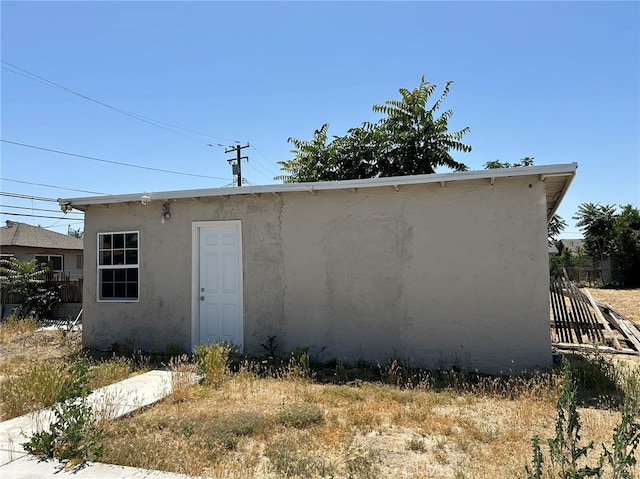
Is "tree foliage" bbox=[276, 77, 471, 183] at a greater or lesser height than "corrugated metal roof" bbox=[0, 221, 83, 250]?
greater

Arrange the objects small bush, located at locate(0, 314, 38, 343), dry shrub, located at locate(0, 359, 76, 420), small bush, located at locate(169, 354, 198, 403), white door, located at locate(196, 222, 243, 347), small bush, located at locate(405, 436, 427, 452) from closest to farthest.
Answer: small bush, located at locate(405, 436, 427, 452) < dry shrub, located at locate(0, 359, 76, 420) < small bush, located at locate(169, 354, 198, 403) < white door, located at locate(196, 222, 243, 347) < small bush, located at locate(0, 314, 38, 343)

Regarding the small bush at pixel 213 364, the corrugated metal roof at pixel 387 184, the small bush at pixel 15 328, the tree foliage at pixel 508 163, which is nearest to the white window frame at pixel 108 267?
the corrugated metal roof at pixel 387 184

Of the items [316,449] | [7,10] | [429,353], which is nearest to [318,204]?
[429,353]

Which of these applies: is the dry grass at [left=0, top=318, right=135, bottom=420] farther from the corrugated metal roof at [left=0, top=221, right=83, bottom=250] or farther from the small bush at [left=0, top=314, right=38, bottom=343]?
the corrugated metal roof at [left=0, top=221, right=83, bottom=250]

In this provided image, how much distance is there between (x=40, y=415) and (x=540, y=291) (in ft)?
23.3

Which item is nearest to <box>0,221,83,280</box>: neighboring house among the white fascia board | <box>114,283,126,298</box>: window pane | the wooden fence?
the wooden fence

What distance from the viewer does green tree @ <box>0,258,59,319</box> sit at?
1422cm

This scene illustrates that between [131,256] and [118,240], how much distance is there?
51cm

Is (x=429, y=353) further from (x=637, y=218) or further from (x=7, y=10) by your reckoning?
(x=637, y=218)

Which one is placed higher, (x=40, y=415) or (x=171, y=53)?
(x=171, y=53)

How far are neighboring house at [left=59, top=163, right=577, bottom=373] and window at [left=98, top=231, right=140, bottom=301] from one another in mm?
30

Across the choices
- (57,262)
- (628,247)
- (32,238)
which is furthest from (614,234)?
(32,238)

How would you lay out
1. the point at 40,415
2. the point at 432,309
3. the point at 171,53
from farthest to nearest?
1. the point at 171,53
2. the point at 432,309
3. the point at 40,415

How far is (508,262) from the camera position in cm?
686
